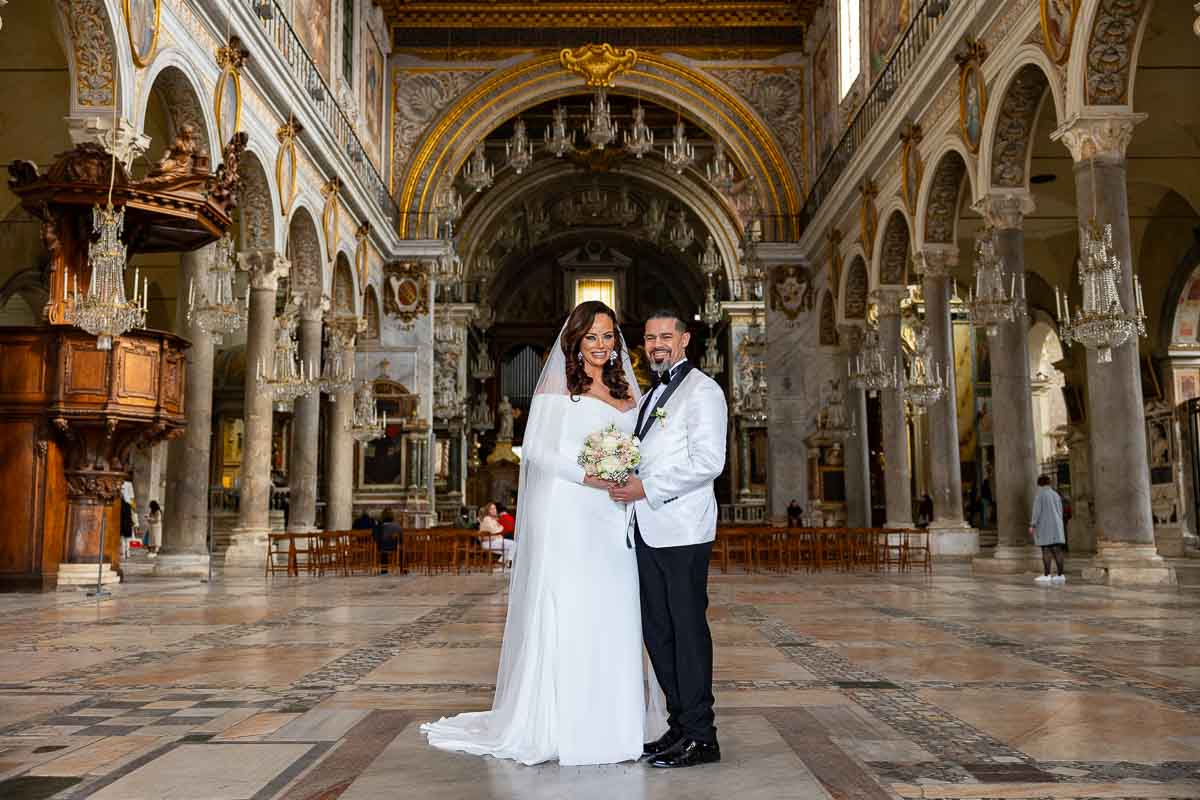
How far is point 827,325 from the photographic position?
2512cm

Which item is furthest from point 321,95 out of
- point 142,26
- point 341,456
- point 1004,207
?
point 1004,207

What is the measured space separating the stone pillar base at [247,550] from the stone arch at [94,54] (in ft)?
23.5

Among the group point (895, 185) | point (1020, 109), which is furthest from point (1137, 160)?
point (1020, 109)

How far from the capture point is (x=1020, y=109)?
13.6 m

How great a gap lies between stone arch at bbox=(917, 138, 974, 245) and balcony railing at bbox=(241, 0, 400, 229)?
1020 centimetres

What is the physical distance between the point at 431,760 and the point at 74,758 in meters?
1.16

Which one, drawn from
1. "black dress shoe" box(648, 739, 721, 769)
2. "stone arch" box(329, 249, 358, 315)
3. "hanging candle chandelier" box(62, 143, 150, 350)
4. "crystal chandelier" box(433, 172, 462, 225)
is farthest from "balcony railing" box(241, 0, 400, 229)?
"black dress shoe" box(648, 739, 721, 769)

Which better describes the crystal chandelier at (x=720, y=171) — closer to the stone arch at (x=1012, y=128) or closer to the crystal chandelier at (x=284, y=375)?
the stone arch at (x=1012, y=128)

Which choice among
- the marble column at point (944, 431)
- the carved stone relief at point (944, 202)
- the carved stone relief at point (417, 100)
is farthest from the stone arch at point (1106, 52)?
the carved stone relief at point (417, 100)

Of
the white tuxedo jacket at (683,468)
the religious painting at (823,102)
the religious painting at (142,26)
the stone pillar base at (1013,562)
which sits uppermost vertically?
the religious painting at (823,102)

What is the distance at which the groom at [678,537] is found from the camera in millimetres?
3381

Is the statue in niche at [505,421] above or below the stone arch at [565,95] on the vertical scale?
below

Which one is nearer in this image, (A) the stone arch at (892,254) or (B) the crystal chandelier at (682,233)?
(A) the stone arch at (892,254)

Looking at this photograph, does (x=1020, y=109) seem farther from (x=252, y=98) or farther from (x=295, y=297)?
(x=295, y=297)
